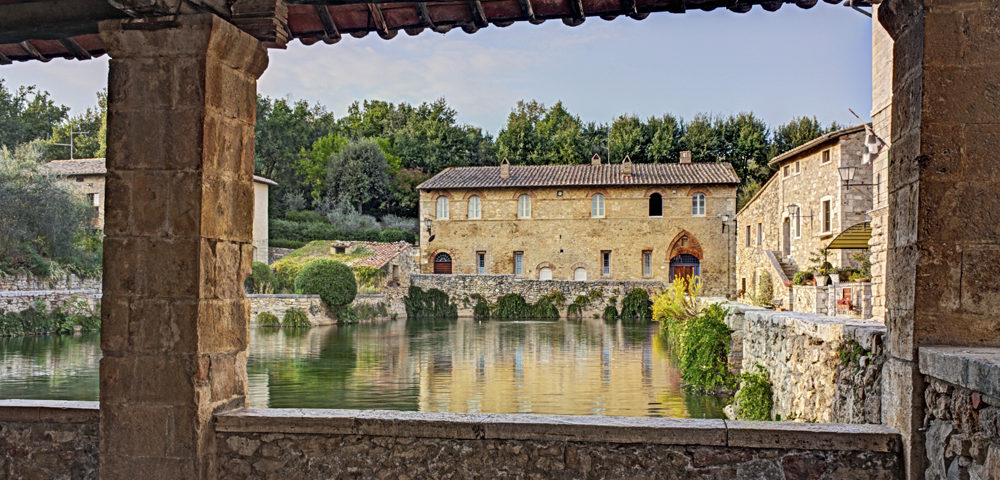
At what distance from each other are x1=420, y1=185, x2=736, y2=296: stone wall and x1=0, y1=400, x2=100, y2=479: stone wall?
103ft

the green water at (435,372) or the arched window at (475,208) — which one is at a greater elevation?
the arched window at (475,208)

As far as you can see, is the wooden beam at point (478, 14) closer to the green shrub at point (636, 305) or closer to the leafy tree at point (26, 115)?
the green shrub at point (636, 305)

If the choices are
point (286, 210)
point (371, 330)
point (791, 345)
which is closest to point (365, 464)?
point (791, 345)

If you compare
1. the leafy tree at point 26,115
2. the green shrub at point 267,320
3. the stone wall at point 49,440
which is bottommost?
the green shrub at point 267,320

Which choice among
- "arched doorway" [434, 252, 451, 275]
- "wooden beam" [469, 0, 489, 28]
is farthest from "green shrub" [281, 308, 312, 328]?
"wooden beam" [469, 0, 489, 28]

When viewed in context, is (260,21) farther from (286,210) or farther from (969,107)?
(286,210)

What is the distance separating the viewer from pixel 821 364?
250 inches

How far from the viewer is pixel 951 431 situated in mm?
3254

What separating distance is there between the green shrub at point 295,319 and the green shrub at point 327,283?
0.99 m

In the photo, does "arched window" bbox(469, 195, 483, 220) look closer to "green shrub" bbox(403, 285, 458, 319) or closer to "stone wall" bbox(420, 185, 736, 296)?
"stone wall" bbox(420, 185, 736, 296)

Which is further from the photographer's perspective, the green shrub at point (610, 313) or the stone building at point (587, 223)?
the stone building at point (587, 223)

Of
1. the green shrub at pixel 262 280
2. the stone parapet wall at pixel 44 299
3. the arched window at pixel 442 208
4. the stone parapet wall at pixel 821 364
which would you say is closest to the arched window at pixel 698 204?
the arched window at pixel 442 208

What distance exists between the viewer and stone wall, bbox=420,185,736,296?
3441 centimetres

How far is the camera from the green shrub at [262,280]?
86.3 ft
